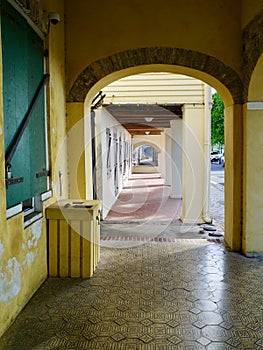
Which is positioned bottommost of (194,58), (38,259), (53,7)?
(38,259)

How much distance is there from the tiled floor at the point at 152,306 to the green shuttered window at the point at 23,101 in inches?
42.4

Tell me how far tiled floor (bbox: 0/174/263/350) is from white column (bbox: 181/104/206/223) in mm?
2909

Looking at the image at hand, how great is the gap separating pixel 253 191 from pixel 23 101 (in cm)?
333

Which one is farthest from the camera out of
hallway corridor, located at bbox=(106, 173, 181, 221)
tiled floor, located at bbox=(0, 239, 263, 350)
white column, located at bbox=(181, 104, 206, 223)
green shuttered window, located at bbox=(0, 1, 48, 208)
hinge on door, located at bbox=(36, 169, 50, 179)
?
hallway corridor, located at bbox=(106, 173, 181, 221)

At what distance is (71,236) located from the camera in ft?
13.4

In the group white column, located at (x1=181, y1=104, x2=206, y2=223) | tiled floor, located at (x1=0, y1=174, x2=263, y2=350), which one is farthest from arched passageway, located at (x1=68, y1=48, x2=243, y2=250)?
white column, located at (x1=181, y1=104, x2=206, y2=223)

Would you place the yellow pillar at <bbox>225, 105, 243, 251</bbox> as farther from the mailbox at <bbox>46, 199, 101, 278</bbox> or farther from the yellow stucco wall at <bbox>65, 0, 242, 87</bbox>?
the mailbox at <bbox>46, 199, 101, 278</bbox>

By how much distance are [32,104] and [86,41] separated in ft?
6.33

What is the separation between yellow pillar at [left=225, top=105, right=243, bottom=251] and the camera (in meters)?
5.12

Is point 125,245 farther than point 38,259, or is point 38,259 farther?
point 125,245

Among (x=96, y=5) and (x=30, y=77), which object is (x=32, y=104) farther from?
(x=96, y=5)

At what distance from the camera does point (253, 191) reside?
5012mm

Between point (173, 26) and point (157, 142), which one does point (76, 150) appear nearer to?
point (173, 26)

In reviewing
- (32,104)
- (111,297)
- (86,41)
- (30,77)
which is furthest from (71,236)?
(86,41)
